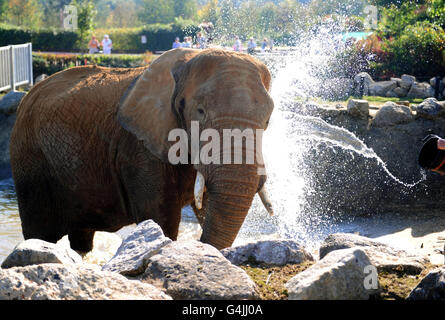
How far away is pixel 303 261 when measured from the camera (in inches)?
177

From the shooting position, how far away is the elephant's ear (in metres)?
5.82

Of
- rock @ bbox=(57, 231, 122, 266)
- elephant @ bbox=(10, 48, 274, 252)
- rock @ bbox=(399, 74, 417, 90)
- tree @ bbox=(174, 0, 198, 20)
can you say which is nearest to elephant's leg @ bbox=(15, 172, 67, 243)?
elephant @ bbox=(10, 48, 274, 252)

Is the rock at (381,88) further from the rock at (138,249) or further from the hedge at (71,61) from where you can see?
the rock at (138,249)

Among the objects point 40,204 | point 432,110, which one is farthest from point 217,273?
point 432,110

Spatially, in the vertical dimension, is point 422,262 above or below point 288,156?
above

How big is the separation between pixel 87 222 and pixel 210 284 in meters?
Result: 3.50

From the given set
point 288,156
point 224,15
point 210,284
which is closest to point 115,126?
point 210,284

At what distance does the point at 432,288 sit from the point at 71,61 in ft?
88.0

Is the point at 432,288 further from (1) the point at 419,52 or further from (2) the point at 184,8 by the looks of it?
(2) the point at 184,8

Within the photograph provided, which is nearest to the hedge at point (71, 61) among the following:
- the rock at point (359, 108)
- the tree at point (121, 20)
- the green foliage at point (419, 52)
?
A: the green foliage at point (419, 52)

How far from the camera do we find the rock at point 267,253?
4422 millimetres

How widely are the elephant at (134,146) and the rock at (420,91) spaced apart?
1349 centimetres

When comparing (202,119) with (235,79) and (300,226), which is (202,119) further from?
(300,226)

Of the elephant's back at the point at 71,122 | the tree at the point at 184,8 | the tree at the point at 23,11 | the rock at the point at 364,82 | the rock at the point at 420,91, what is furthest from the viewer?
the tree at the point at 184,8
